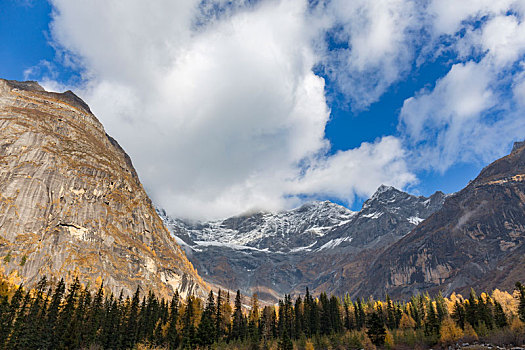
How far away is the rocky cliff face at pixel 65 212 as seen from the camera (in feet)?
422

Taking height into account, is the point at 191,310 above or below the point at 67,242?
below

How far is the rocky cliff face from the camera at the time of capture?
128500 mm

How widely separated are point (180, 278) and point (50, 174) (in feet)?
290

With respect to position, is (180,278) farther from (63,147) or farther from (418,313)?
(418,313)

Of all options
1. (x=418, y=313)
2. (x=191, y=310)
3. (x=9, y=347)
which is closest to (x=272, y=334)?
(x=191, y=310)

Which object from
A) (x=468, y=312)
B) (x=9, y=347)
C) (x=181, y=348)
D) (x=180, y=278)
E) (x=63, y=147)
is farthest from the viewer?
(x=180, y=278)

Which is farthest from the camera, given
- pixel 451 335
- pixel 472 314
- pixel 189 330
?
pixel 189 330

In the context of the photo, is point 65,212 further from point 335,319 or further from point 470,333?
point 470,333

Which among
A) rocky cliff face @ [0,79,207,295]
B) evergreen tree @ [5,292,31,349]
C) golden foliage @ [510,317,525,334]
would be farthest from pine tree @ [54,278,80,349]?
golden foliage @ [510,317,525,334]

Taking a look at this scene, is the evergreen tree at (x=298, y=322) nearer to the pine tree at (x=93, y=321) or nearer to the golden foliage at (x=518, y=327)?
the golden foliage at (x=518, y=327)

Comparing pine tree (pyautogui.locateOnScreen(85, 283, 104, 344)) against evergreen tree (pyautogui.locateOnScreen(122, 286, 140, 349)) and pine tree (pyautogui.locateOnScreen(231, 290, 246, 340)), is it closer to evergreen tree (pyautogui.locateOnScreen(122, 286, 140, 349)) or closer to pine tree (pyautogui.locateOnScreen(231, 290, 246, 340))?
evergreen tree (pyautogui.locateOnScreen(122, 286, 140, 349))

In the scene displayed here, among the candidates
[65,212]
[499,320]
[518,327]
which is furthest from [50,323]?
[499,320]

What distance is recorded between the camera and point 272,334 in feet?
357

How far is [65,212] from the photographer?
149m
